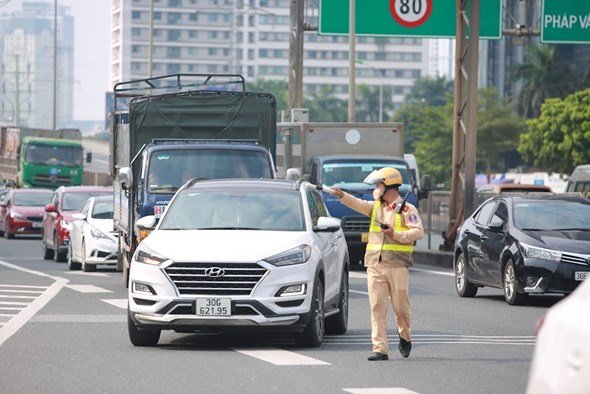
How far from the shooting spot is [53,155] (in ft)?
221

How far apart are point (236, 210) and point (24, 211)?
116 ft

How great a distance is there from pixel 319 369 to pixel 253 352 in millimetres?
1559

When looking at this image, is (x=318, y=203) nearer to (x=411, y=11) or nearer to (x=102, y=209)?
(x=102, y=209)

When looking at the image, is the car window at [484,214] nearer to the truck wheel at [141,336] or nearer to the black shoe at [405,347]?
the truck wheel at [141,336]

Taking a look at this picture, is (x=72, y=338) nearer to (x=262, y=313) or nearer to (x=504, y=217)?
(x=262, y=313)

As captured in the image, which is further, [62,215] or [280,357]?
[62,215]

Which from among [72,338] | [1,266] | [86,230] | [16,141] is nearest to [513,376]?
[72,338]

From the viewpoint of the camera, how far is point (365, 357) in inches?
535

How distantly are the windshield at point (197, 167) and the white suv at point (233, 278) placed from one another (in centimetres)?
676

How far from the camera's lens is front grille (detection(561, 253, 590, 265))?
2012 centimetres

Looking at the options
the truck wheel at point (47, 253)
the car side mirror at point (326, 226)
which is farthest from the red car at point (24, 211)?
the car side mirror at point (326, 226)

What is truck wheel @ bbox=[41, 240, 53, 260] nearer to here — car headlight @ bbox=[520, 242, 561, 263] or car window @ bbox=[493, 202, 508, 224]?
car window @ bbox=[493, 202, 508, 224]

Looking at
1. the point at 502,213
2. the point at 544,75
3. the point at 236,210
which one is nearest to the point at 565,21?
the point at 502,213

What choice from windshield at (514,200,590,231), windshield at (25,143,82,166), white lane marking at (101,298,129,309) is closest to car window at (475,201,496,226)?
windshield at (514,200,590,231)
